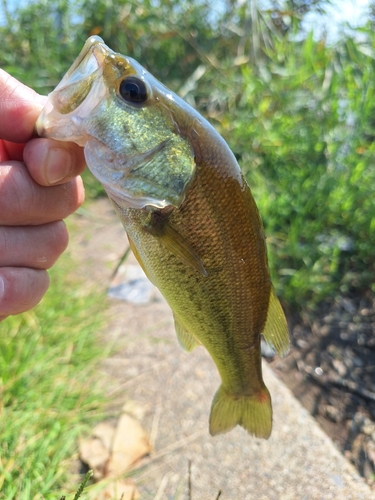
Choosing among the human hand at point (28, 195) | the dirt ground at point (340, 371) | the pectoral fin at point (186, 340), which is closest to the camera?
the human hand at point (28, 195)

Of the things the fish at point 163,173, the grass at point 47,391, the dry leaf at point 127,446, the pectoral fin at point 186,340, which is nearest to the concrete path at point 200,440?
the dry leaf at point 127,446

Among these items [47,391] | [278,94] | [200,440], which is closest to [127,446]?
[200,440]

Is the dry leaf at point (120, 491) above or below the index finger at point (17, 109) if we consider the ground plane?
below

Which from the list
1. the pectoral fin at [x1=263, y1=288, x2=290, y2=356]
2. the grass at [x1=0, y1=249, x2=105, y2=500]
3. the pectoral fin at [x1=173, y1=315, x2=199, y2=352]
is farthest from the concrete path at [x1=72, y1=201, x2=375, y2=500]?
the pectoral fin at [x1=263, y1=288, x2=290, y2=356]

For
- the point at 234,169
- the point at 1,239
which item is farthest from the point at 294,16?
the point at 1,239

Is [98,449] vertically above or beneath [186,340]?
beneath

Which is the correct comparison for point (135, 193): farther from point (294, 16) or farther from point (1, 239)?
point (294, 16)

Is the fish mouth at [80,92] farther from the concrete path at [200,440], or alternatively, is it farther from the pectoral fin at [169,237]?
the concrete path at [200,440]

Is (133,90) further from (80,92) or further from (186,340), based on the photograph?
(186,340)

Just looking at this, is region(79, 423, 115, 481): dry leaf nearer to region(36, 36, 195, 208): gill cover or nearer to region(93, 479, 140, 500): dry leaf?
region(93, 479, 140, 500): dry leaf
